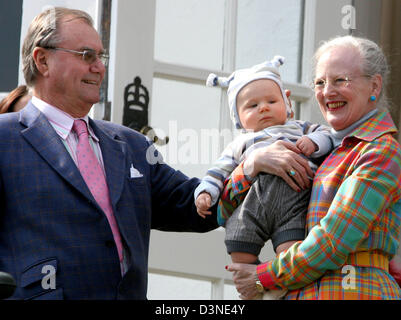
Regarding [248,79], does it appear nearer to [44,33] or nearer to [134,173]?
[134,173]

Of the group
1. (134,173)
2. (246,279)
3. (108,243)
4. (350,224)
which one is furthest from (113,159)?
(350,224)

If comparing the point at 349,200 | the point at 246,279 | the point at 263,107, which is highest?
the point at 263,107

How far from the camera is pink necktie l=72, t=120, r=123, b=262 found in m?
2.96

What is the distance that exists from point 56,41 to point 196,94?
0.99m

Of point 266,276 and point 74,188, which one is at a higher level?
point 74,188

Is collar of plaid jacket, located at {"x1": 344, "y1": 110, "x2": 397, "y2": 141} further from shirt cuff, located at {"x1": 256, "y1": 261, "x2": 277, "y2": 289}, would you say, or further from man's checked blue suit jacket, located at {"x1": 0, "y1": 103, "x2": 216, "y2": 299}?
man's checked blue suit jacket, located at {"x1": 0, "y1": 103, "x2": 216, "y2": 299}

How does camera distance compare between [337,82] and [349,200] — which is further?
[337,82]

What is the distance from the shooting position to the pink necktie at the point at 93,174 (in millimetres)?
2957

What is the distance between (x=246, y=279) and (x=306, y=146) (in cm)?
40

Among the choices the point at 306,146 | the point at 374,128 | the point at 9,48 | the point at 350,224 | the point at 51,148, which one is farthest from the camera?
the point at 9,48

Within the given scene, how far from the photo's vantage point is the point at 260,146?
9.10 feet

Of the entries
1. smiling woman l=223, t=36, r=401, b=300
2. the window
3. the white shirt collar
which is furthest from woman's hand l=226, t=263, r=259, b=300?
the window
